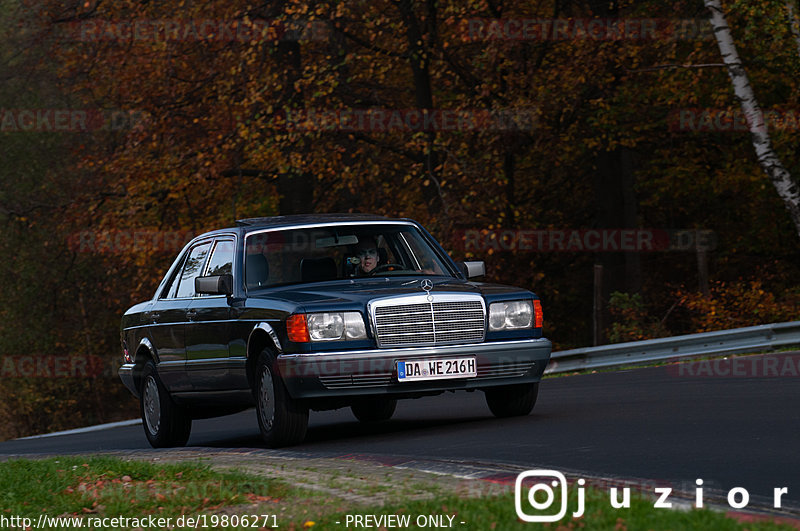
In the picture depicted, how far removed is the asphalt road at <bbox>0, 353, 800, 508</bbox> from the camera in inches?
326

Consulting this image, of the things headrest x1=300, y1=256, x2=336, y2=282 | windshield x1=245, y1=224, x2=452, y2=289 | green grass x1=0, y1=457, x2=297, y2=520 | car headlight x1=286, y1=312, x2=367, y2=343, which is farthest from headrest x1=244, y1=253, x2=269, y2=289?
green grass x1=0, y1=457, x2=297, y2=520

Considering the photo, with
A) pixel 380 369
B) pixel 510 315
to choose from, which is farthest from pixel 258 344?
pixel 510 315

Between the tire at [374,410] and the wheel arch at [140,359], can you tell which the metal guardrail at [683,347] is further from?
the wheel arch at [140,359]

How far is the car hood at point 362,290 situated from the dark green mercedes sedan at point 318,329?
0.05ft

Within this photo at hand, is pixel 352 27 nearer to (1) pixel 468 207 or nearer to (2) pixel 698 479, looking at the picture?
(1) pixel 468 207

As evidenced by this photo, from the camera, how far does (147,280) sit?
28.0 m

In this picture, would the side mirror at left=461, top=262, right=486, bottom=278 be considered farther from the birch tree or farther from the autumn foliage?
the birch tree

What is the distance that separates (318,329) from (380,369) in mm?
588

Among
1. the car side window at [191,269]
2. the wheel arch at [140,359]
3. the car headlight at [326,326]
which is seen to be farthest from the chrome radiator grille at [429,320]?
the wheel arch at [140,359]

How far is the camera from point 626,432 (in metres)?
10.2

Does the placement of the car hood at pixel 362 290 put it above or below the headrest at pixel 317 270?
below

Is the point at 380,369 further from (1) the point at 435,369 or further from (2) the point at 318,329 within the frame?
(2) the point at 318,329

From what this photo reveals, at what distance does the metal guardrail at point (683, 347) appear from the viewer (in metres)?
17.7

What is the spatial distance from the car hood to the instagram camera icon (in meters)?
2.96
